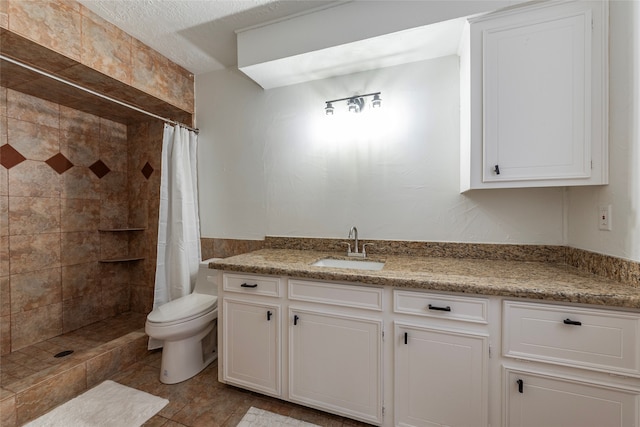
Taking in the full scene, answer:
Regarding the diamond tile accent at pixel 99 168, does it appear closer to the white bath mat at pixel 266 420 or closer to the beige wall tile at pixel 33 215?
the beige wall tile at pixel 33 215

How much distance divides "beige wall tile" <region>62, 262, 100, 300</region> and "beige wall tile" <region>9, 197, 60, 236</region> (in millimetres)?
403

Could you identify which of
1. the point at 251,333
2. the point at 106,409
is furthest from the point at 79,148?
the point at 251,333

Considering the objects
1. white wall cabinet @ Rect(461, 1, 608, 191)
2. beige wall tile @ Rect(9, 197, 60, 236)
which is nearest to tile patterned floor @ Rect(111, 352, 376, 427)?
beige wall tile @ Rect(9, 197, 60, 236)

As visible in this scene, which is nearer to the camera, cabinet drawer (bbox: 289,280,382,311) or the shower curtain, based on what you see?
cabinet drawer (bbox: 289,280,382,311)

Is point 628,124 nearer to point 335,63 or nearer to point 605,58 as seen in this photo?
point 605,58

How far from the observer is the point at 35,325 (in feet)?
7.06

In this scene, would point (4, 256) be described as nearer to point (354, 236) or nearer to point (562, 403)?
point (354, 236)

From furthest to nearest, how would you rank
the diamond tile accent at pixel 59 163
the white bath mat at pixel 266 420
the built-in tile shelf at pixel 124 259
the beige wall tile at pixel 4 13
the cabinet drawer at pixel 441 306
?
the built-in tile shelf at pixel 124 259
the diamond tile accent at pixel 59 163
the white bath mat at pixel 266 420
the beige wall tile at pixel 4 13
the cabinet drawer at pixel 441 306

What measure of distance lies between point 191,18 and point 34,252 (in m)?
2.30

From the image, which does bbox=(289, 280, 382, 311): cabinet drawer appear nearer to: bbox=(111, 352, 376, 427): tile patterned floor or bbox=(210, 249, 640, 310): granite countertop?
bbox=(210, 249, 640, 310): granite countertop

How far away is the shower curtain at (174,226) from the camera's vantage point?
2213 millimetres

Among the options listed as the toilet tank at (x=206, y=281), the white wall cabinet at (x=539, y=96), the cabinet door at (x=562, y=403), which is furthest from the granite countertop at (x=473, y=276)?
the toilet tank at (x=206, y=281)

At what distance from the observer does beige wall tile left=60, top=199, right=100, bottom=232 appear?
7.79ft

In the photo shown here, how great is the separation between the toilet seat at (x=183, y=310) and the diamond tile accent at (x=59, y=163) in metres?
1.65
